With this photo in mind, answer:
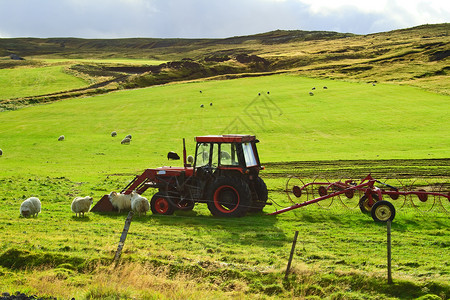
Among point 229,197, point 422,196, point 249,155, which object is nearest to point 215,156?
point 249,155

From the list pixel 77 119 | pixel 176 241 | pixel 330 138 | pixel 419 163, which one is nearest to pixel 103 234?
pixel 176 241

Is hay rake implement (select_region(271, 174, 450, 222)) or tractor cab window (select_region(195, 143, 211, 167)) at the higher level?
tractor cab window (select_region(195, 143, 211, 167))

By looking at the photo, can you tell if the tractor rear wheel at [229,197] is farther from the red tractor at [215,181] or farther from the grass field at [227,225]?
the grass field at [227,225]

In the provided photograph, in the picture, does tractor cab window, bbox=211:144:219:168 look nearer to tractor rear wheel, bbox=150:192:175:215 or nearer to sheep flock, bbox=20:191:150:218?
tractor rear wheel, bbox=150:192:175:215

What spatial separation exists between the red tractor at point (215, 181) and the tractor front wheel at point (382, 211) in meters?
3.96

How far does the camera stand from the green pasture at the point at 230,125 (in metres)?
37.8

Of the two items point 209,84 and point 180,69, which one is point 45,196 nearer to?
point 209,84

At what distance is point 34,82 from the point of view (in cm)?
9981

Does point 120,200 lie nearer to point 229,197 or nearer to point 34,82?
point 229,197

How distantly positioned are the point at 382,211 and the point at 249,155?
510cm

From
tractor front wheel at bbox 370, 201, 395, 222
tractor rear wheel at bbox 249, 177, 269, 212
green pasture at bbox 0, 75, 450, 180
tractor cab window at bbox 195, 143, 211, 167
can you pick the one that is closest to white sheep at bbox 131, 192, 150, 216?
tractor cab window at bbox 195, 143, 211, 167

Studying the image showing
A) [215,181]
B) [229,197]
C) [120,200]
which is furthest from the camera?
[120,200]

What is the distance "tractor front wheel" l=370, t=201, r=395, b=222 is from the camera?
51.8 feet

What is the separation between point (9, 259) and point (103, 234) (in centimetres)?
313
